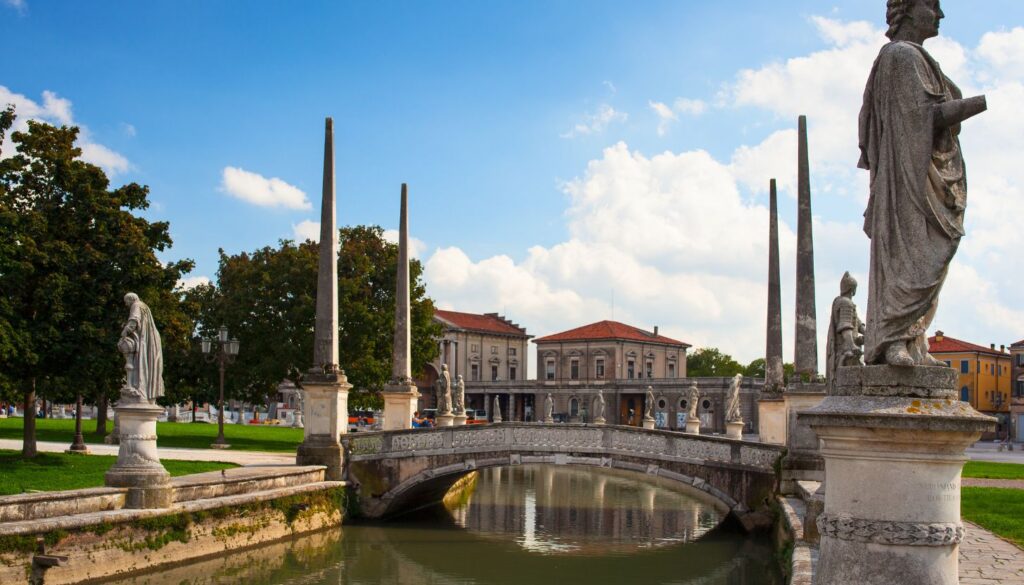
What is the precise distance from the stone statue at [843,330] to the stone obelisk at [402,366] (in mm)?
19371

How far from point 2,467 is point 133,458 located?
604 centimetres

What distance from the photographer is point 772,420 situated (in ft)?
76.8

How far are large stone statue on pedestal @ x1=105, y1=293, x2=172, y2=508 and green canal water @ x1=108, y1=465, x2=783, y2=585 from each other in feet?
4.57

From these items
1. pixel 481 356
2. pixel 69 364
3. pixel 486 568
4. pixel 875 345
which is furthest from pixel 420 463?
pixel 481 356

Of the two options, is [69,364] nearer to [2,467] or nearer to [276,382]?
[2,467]

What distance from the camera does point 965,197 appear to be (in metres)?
5.21

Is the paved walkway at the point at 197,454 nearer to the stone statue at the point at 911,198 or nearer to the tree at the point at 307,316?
the tree at the point at 307,316

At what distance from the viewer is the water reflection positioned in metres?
22.1

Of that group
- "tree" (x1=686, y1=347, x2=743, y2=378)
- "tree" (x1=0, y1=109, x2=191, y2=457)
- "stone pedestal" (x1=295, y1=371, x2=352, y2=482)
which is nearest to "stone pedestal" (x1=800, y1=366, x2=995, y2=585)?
"stone pedestal" (x1=295, y1=371, x2=352, y2=482)

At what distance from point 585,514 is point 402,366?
21.7 feet

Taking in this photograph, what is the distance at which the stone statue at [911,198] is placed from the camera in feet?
16.6

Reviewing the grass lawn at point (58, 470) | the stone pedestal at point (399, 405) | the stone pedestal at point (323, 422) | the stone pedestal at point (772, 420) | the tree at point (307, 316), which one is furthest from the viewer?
the tree at point (307, 316)

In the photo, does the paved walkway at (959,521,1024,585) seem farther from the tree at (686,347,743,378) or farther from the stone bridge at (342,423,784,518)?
the tree at (686,347,743,378)

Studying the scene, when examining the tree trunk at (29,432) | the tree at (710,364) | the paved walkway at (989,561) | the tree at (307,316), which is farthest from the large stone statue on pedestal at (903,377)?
the tree at (710,364)
